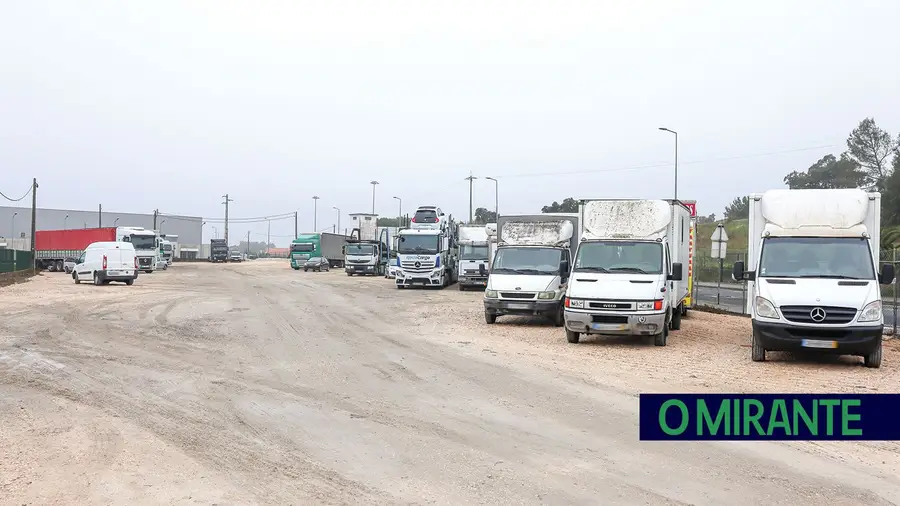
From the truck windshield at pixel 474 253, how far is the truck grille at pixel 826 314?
73.2ft

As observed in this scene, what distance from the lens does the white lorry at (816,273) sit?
11.9m

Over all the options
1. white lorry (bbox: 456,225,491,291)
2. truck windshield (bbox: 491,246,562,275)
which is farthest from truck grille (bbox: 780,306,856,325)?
white lorry (bbox: 456,225,491,291)

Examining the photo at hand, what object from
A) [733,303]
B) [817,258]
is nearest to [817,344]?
[817,258]

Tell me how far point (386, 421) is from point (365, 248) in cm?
4118

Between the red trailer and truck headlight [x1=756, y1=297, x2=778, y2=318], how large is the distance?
47.5 metres

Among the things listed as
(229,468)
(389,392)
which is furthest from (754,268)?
(229,468)

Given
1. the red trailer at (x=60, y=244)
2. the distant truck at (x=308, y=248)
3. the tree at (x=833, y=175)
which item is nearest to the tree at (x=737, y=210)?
the tree at (x=833, y=175)

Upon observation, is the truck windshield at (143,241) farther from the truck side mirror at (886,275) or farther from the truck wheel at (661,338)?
the truck side mirror at (886,275)

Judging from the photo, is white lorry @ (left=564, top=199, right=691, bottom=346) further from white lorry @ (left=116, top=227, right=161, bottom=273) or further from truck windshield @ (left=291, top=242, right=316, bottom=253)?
truck windshield @ (left=291, top=242, right=316, bottom=253)

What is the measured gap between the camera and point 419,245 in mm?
34781

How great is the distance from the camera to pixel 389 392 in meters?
10.0

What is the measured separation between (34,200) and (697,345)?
52434 millimetres

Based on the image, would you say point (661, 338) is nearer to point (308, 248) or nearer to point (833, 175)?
point (308, 248)

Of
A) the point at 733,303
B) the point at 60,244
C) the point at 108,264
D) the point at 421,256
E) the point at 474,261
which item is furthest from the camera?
the point at 60,244
